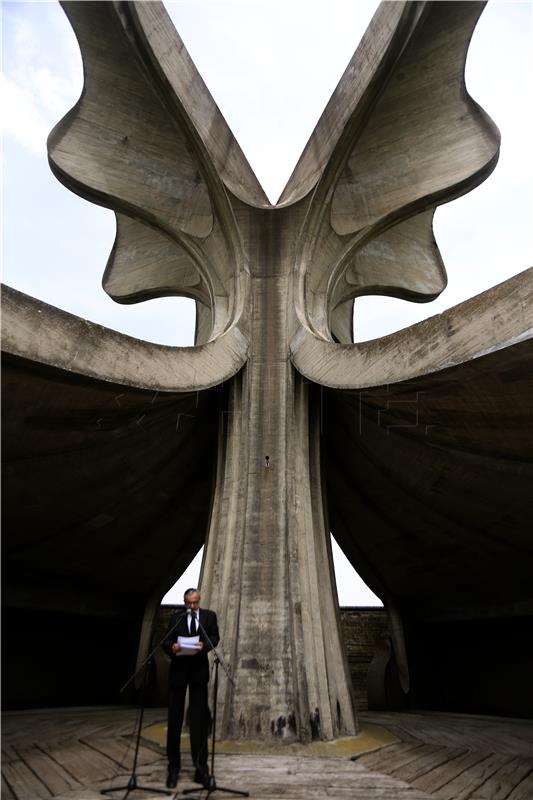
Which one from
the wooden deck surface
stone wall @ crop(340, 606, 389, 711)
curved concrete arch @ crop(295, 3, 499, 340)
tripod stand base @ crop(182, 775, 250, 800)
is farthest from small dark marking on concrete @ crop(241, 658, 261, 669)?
stone wall @ crop(340, 606, 389, 711)

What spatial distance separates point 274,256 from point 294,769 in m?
6.80

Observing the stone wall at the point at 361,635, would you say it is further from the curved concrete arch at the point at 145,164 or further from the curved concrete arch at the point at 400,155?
the curved concrete arch at the point at 145,164

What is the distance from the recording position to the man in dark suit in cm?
438

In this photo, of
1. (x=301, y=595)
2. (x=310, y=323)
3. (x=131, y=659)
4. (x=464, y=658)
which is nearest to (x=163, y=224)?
(x=310, y=323)

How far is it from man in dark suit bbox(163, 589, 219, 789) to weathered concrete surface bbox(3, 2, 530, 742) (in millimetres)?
2170

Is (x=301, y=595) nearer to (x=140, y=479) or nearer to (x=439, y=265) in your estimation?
(x=140, y=479)

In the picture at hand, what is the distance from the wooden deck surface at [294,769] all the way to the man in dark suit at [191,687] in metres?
0.20

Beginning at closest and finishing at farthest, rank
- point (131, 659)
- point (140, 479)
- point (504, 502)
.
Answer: point (504, 502)
point (140, 479)
point (131, 659)

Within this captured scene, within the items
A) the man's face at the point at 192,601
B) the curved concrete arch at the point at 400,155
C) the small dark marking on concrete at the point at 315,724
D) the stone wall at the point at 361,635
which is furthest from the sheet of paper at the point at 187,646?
the stone wall at the point at 361,635

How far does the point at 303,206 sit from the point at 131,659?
940cm

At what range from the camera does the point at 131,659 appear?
41.7 ft

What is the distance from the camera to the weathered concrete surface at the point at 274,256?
6809 millimetres

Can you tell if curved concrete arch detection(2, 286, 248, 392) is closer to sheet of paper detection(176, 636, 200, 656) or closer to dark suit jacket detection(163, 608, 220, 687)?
dark suit jacket detection(163, 608, 220, 687)

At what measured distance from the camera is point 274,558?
24.0 ft
